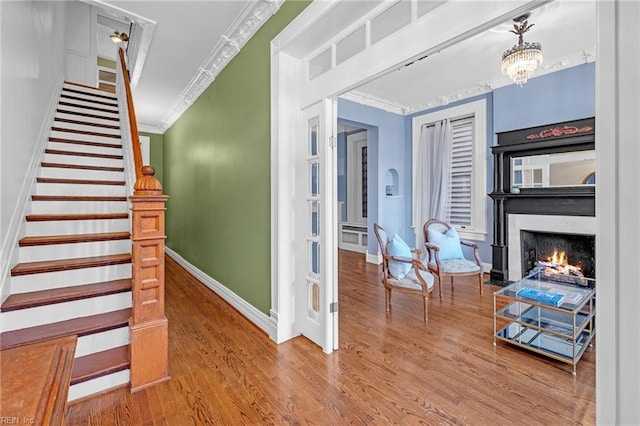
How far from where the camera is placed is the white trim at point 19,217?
1.92 meters

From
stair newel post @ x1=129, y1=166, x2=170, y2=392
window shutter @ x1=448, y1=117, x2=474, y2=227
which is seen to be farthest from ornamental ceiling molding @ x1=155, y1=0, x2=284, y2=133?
window shutter @ x1=448, y1=117, x2=474, y2=227

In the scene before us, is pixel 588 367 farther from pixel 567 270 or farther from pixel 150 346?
pixel 150 346

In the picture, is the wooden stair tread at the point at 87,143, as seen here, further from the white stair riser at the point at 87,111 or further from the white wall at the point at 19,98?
the white stair riser at the point at 87,111

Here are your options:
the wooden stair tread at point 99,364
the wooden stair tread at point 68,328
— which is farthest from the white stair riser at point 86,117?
the wooden stair tread at point 99,364

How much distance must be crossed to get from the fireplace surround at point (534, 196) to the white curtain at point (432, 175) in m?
0.97

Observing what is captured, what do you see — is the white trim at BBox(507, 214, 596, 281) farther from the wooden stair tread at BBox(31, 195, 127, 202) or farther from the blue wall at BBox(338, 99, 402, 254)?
the wooden stair tread at BBox(31, 195, 127, 202)

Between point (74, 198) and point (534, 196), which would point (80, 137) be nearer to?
point (74, 198)

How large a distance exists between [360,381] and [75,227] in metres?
2.73

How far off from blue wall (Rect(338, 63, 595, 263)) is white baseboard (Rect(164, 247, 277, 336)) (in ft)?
9.88

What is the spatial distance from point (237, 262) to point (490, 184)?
392cm

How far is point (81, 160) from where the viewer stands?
3.33 metres

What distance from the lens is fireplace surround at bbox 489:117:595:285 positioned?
11.3ft

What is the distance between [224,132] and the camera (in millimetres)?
3572

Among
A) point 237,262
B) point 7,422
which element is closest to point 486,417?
point 7,422
